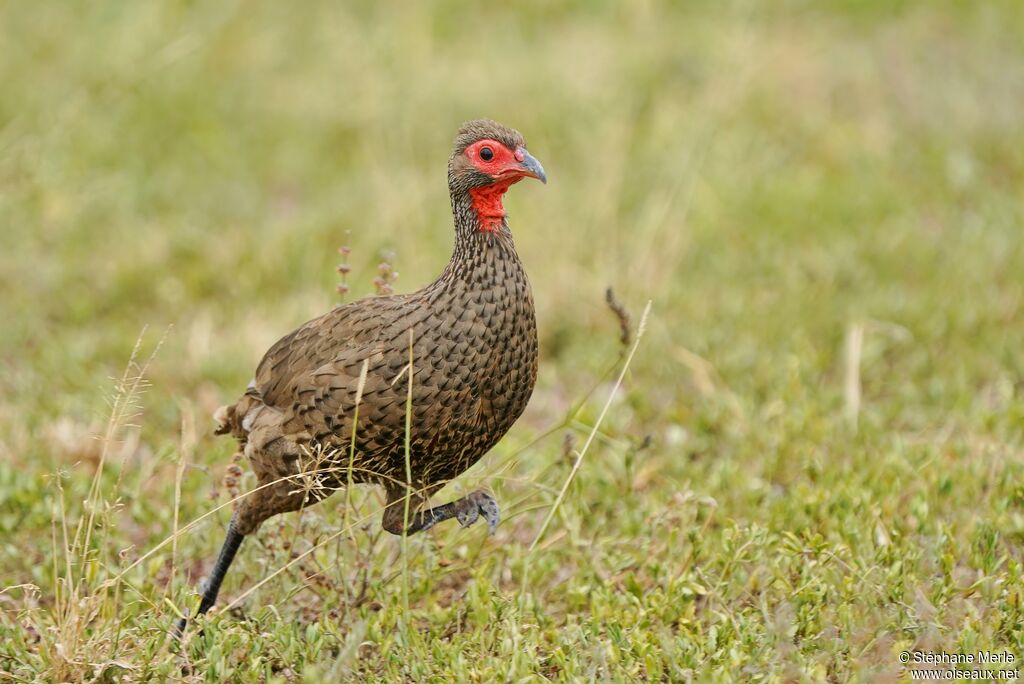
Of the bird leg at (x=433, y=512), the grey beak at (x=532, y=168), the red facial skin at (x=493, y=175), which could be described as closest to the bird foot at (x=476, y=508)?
the bird leg at (x=433, y=512)

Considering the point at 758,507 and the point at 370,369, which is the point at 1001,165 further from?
the point at 370,369

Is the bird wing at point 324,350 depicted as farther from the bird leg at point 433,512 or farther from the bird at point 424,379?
the bird leg at point 433,512

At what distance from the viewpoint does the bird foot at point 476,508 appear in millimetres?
4043

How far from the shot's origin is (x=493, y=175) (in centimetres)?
397

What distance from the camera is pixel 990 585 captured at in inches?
163

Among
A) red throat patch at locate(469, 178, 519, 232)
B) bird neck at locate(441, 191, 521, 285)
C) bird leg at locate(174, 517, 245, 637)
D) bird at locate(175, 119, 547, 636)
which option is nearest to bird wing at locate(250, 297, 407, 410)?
bird at locate(175, 119, 547, 636)

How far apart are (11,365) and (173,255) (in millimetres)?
1424

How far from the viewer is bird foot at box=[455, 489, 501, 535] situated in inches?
159

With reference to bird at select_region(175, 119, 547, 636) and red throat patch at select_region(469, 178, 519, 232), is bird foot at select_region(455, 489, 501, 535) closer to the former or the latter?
bird at select_region(175, 119, 547, 636)

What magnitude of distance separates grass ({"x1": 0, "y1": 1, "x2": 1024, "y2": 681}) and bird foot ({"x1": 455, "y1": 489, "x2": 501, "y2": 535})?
7 cm

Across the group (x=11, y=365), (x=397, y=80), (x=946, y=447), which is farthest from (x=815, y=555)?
(x=397, y=80)

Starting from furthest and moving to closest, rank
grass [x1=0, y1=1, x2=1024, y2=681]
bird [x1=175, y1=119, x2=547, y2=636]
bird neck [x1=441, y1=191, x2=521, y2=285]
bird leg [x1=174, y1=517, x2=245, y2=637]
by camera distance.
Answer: bird leg [x1=174, y1=517, x2=245, y2=637] → grass [x1=0, y1=1, x2=1024, y2=681] → bird neck [x1=441, y1=191, x2=521, y2=285] → bird [x1=175, y1=119, x2=547, y2=636]

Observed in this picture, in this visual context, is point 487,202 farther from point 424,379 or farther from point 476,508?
point 476,508

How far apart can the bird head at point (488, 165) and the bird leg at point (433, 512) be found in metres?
0.80
